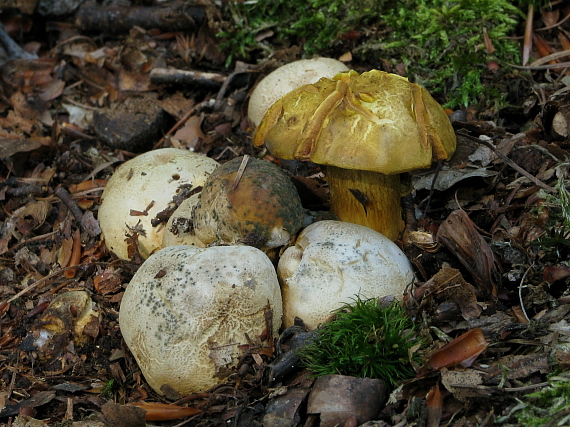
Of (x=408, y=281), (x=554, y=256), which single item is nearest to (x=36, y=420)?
(x=408, y=281)

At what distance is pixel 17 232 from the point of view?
398cm

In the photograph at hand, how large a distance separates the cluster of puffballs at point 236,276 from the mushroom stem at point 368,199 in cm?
27

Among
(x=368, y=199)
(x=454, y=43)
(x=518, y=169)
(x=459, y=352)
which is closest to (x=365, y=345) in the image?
(x=459, y=352)

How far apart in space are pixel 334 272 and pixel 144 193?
1285 millimetres

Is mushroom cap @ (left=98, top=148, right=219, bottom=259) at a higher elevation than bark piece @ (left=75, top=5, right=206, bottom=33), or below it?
below

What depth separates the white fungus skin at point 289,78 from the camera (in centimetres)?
398

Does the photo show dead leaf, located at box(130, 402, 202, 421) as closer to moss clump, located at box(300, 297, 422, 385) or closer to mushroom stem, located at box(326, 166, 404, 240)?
moss clump, located at box(300, 297, 422, 385)

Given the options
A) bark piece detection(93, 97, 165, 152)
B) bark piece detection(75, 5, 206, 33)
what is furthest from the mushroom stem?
bark piece detection(75, 5, 206, 33)

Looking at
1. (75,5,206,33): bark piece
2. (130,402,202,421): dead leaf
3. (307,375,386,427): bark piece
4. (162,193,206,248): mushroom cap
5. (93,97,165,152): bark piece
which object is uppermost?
(75,5,206,33): bark piece

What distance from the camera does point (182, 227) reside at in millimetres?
2994

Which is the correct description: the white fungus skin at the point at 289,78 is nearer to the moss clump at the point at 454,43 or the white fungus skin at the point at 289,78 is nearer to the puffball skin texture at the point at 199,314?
the moss clump at the point at 454,43

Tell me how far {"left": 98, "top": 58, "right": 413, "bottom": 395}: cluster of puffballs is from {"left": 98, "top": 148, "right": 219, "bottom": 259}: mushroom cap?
9.7 inches

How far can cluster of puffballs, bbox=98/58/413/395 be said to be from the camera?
252 centimetres

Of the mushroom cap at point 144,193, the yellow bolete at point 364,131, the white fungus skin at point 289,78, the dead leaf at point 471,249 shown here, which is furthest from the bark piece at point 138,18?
the dead leaf at point 471,249
